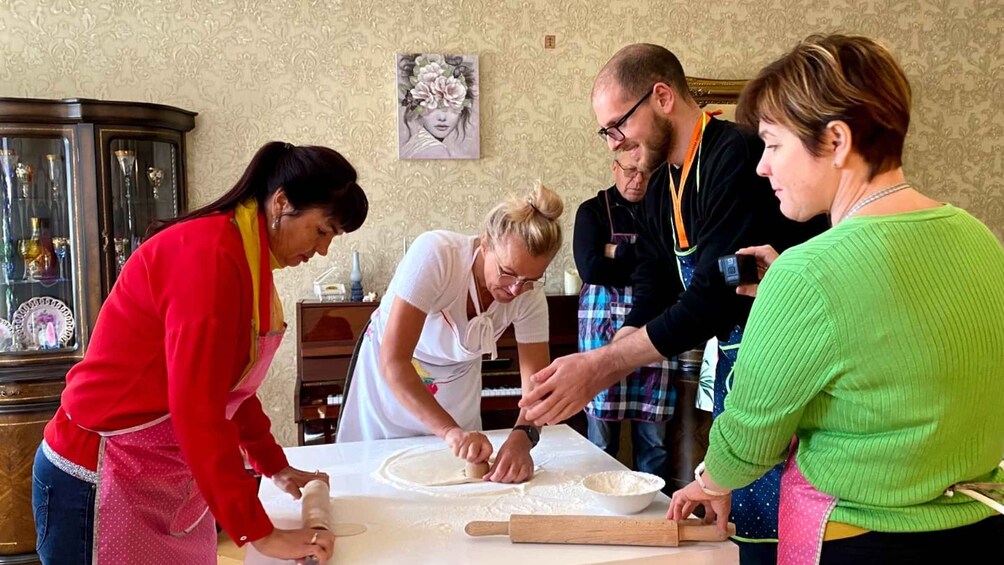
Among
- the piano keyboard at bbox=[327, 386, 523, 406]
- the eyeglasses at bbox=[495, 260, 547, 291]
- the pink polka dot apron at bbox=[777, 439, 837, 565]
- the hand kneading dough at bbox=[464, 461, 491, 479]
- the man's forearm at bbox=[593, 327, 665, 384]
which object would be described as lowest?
the piano keyboard at bbox=[327, 386, 523, 406]

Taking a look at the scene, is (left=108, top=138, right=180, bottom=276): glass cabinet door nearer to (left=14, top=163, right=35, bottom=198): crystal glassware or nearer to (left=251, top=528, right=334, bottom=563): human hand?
(left=14, top=163, right=35, bottom=198): crystal glassware

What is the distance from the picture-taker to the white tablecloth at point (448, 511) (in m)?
1.29

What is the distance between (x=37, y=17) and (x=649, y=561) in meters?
3.60

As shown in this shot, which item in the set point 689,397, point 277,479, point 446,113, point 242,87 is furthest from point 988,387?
point 242,87

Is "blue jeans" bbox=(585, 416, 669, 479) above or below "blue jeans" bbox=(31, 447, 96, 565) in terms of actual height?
below

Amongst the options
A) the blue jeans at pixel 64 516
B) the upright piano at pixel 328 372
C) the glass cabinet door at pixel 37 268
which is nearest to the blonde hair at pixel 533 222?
the blue jeans at pixel 64 516

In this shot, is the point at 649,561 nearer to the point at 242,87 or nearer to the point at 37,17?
the point at 242,87

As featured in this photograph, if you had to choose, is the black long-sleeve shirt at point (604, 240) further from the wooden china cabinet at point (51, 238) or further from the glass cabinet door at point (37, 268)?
the glass cabinet door at point (37, 268)

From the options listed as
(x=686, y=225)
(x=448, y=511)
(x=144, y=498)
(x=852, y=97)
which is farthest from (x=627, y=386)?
(x=852, y=97)

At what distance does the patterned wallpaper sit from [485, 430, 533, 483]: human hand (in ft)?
7.14

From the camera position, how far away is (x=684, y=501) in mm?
1348

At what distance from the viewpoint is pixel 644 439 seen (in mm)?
3385

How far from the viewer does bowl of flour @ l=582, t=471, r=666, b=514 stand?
1.45m

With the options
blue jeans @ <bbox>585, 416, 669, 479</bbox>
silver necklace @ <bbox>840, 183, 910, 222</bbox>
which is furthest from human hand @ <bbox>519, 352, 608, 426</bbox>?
blue jeans @ <bbox>585, 416, 669, 479</bbox>
